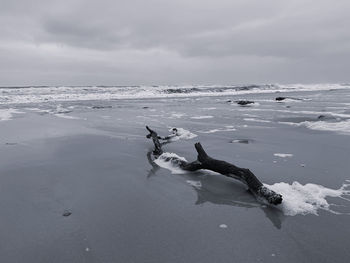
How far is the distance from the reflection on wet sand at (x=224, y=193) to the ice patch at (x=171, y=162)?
340 millimetres

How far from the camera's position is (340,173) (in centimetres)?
605

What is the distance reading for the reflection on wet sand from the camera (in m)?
4.41

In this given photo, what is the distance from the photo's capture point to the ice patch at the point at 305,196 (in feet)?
14.5

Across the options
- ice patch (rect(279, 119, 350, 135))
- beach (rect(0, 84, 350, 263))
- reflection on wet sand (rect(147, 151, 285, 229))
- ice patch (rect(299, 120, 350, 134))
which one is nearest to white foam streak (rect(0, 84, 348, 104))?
ice patch (rect(279, 119, 350, 135))

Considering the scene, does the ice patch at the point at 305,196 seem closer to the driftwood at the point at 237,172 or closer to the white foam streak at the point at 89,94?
the driftwood at the point at 237,172

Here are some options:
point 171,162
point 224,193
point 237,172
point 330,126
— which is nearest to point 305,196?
Result: point 237,172

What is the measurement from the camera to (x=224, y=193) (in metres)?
5.22

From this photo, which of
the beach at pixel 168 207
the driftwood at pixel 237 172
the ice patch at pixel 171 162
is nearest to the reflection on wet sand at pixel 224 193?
the beach at pixel 168 207

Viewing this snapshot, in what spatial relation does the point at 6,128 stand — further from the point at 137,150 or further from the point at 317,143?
the point at 317,143

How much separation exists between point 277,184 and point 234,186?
72 centimetres

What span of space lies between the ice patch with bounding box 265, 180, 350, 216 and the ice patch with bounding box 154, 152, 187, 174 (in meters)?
2.07

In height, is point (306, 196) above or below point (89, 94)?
above

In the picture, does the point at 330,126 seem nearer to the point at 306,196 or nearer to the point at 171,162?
the point at 171,162

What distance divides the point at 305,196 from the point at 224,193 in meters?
1.24
